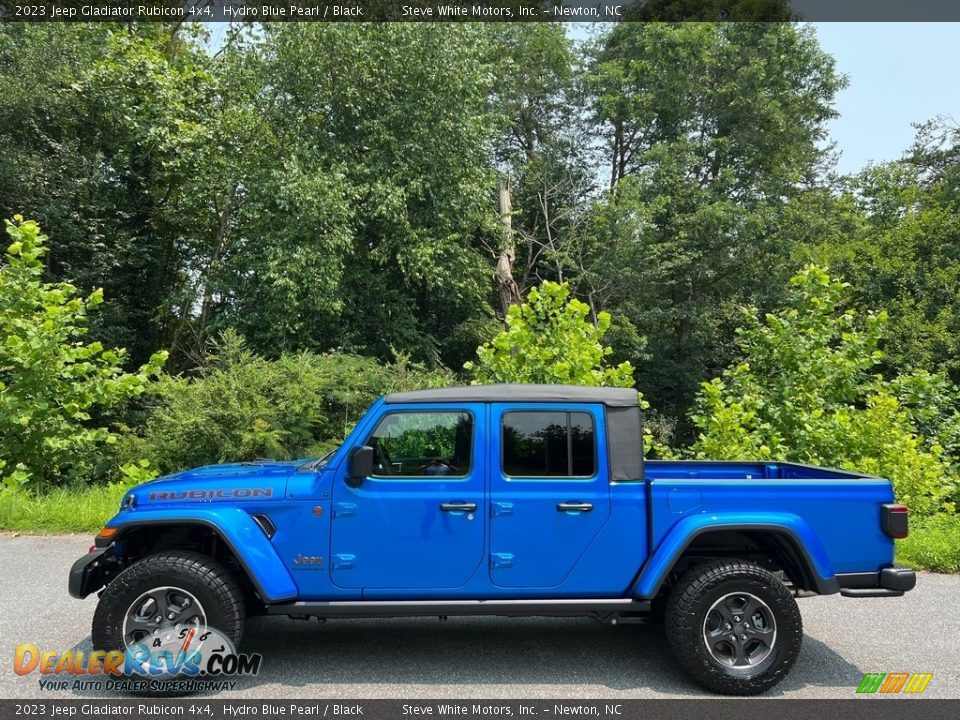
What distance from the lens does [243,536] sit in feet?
14.8

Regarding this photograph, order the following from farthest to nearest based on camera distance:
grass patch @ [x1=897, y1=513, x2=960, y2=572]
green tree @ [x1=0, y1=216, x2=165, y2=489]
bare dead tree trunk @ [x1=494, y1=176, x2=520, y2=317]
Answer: bare dead tree trunk @ [x1=494, y1=176, x2=520, y2=317] < green tree @ [x1=0, y1=216, x2=165, y2=489] < grass patch @ [x1=897, y1=513, x2=960, y2=572]

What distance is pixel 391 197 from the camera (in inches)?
714

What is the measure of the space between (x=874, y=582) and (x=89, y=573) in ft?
15.5

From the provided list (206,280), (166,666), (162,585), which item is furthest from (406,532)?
(206,280)

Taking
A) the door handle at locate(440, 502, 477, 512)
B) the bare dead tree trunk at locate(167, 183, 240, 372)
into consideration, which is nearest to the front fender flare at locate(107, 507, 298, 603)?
the door handle at locate(440, 502, 477, 512)

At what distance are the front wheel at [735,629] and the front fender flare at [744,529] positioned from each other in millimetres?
202

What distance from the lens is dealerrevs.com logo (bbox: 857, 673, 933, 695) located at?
452cm

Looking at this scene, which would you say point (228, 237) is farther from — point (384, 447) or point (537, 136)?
point (384, 447)

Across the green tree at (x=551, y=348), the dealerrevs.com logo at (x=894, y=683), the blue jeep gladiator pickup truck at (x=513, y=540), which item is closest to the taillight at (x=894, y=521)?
the blue jeep gladiator pickup truck at (x=513, y=540)

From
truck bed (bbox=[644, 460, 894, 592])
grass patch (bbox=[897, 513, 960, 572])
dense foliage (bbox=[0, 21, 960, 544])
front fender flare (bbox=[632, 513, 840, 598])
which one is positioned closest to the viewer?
front fender flare (bbox=[632, 513, 840, 598])

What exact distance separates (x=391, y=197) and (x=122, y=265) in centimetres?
867

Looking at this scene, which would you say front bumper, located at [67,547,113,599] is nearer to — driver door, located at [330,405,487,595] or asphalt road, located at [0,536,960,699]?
asphalt road, located at [0,536,960,699]

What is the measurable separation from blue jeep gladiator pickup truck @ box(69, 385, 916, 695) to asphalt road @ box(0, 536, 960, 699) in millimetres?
394

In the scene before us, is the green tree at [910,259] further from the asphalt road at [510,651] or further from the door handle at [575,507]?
the door handle at [575,507]
